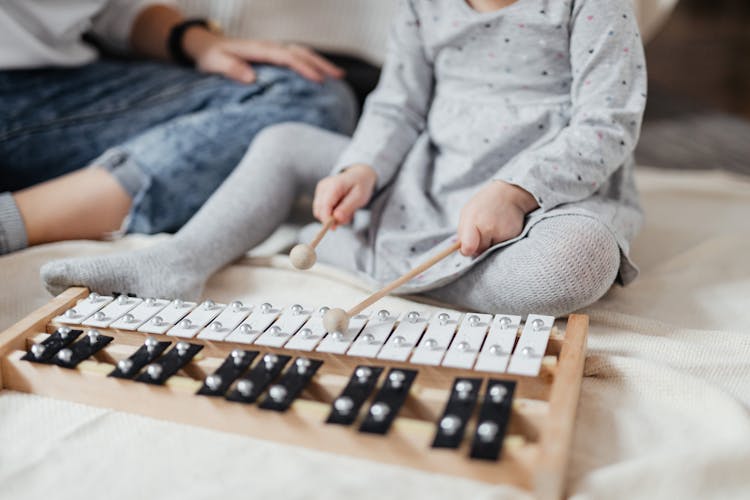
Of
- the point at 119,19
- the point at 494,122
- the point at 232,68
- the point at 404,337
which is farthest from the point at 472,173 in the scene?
the point at 119,19

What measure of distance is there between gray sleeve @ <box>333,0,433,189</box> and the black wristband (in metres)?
0.48

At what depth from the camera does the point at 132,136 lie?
3.73 ft

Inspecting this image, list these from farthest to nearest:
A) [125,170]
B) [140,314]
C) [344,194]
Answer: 1. [125,170]
2. [344,194]
3. [140,314]

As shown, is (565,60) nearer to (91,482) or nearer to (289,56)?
(289,56)

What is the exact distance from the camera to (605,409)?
647mm

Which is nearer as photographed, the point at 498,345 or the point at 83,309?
the point at 498,345

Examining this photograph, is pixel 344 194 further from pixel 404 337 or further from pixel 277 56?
pixel 277 56

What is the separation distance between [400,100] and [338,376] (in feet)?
1.44

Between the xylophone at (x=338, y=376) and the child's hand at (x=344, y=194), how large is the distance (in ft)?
0.59

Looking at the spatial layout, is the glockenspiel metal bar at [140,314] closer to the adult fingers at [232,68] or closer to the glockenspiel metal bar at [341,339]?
the glockenspiel metal bar at [341,339]

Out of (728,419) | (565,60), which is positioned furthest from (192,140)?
(728,419)

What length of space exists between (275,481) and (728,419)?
36 centimetres

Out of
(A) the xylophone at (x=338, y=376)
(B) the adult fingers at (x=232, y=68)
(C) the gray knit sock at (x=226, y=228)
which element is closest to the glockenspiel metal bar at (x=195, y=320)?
(A) the xylophone at (x=338, y=376)

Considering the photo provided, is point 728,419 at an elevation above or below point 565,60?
below
